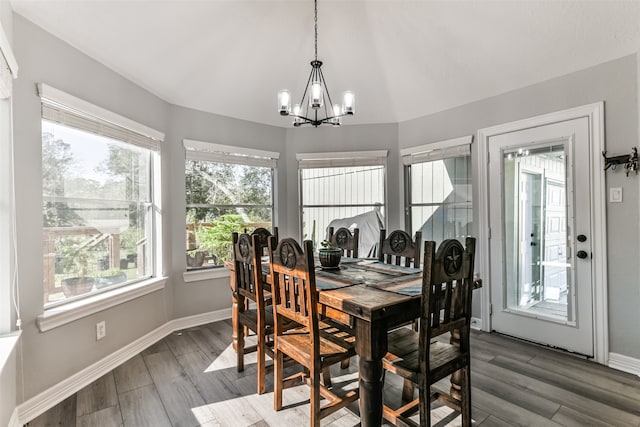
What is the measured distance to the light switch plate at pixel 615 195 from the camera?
2666 millimetres

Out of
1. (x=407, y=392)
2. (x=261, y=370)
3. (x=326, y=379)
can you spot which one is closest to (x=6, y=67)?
(x=261, y=370)

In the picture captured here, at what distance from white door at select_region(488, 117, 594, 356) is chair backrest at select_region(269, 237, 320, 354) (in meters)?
2.57

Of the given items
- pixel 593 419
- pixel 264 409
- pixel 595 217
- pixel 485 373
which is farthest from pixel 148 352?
pixel 595 217

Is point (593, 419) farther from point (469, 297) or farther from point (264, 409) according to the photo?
point (264, 409)

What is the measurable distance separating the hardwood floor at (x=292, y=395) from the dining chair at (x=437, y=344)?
336mm

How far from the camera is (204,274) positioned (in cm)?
391

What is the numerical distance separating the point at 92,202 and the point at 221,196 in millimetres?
1553

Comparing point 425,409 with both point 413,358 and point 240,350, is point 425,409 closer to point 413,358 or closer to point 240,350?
point 413,358

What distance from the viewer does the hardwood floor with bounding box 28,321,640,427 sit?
2027 mm

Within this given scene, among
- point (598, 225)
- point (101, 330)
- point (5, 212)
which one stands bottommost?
point (101, 330)

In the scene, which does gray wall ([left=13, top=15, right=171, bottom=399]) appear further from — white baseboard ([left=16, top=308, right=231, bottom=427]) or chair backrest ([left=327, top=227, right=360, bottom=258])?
chair backrest ([left=327, top=227, right=360, bottom=258])

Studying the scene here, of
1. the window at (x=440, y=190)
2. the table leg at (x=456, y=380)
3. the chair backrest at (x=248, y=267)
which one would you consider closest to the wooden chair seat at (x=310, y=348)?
the chair backrest at (x=248, y=267)

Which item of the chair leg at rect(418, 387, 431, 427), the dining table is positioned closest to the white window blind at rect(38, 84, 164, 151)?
the dining table

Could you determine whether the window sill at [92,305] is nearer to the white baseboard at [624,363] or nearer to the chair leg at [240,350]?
the chair leg at [240,350]
